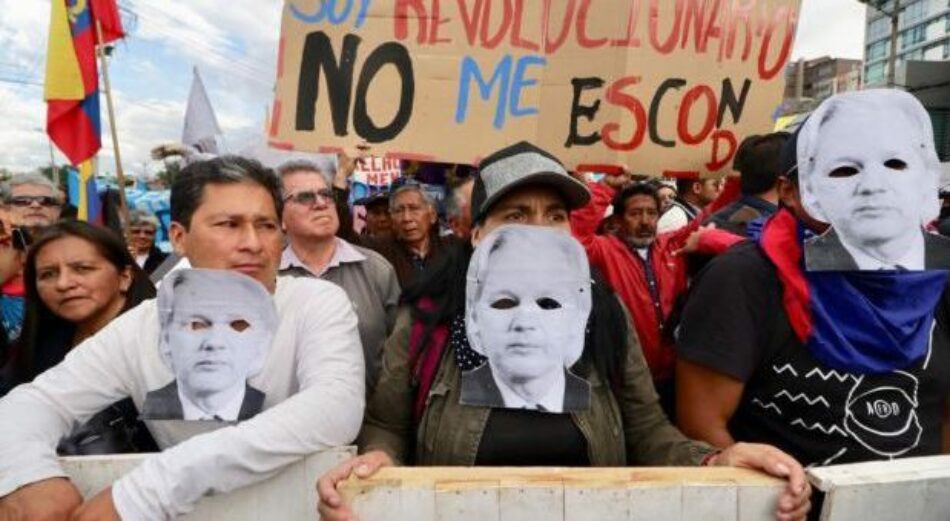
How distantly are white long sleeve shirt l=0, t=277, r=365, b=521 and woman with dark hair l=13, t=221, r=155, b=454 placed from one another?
62cm

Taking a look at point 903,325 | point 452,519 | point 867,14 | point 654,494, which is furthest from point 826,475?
point 867,14

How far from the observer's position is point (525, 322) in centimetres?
167

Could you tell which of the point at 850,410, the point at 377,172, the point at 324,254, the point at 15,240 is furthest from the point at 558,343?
the point at 377,172

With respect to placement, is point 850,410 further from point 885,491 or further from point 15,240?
point 15,240

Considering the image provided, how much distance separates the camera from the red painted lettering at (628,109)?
2730mm

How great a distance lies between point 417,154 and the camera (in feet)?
8.75

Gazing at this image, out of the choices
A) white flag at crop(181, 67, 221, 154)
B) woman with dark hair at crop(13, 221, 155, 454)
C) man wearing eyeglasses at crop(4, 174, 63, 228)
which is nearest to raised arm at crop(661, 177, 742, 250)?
A: woman with dark hair at crop(13, 221, 155, 454)

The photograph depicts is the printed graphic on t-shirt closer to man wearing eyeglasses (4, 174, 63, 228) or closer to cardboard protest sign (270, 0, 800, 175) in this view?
cardboard protest sign (270, 0, 800, 175)

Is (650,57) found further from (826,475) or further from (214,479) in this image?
(214,479)

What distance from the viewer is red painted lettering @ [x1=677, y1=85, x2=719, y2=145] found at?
9.13 ft

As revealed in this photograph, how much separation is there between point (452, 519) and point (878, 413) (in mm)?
1019

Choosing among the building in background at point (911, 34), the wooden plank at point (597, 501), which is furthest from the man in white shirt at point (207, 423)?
the building in background at point (911, 34)

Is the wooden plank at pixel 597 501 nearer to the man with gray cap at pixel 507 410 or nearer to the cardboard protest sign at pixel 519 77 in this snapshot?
the man with gray cap at pixel 507 410

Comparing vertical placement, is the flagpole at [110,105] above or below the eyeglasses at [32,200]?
above
